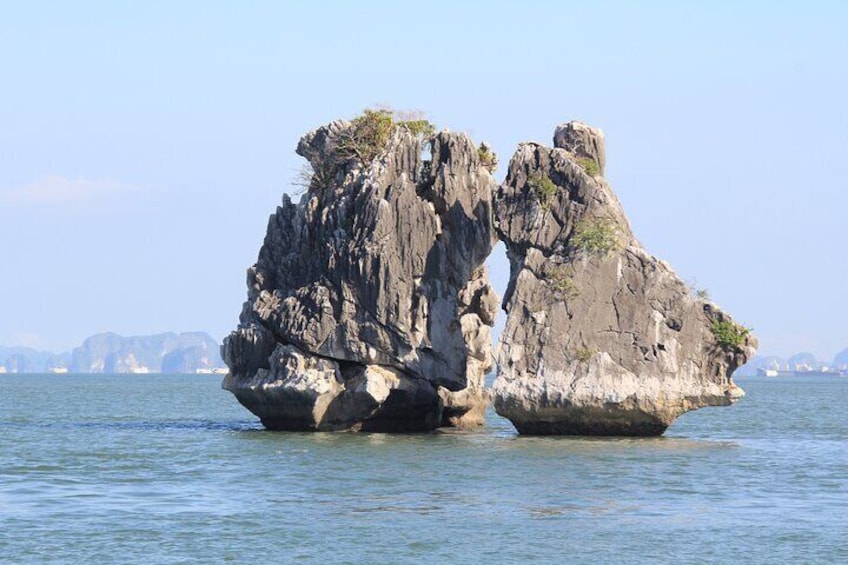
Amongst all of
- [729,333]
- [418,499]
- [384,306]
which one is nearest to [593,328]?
[729,333]

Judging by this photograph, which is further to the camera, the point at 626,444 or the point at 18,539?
the point at 626,444

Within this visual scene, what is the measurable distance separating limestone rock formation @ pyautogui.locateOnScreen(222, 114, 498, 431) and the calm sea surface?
174 cm

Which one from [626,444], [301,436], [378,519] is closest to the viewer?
[378,519]

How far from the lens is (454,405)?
188 ft

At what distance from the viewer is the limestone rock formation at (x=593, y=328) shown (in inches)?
1919

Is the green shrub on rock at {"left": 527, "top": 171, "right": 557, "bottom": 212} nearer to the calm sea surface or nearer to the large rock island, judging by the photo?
the large rock island

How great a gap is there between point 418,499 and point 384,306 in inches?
686

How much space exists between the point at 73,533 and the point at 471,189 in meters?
25.7

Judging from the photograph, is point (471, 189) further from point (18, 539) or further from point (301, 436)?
Result: point (18, 539)

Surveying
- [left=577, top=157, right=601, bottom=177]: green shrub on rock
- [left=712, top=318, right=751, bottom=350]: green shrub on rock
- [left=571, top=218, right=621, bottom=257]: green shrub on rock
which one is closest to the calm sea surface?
[left=712, top=318, right=751, bottom=350]: green shrub on rock

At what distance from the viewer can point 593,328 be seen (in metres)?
49.6

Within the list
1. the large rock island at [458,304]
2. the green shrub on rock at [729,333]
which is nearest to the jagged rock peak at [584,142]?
the large rock island at [458,304]

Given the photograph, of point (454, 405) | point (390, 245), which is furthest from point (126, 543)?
point (454, 405)

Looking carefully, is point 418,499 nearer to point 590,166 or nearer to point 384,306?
point 384,306
